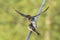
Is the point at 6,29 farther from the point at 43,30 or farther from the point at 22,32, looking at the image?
the point at 43,30

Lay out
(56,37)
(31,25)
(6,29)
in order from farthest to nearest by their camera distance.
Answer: (6,29) < (56,37) < (31,25)

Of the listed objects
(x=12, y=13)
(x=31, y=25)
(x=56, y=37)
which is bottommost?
(x=31, y=25)

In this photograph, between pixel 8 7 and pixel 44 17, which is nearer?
pixel 44 17

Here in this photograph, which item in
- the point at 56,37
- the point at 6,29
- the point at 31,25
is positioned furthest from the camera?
the point at 6,29

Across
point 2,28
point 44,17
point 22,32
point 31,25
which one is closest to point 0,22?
point 2,28

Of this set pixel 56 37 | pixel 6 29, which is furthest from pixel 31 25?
pixel 6 29

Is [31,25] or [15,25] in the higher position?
[15,25]
